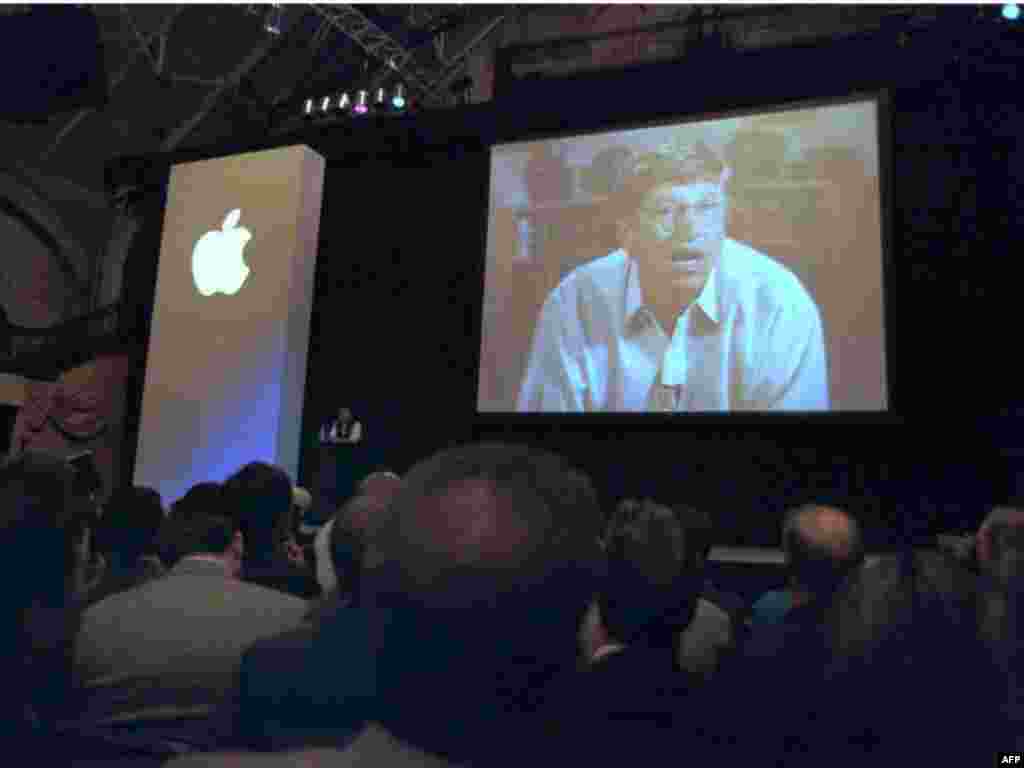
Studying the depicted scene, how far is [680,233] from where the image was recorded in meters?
5.22

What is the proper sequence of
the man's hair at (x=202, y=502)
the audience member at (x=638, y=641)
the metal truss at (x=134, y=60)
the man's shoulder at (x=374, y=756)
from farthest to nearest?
the metal truss at (x=134, y=60) < the man's hair at (x=202, y=502) < the audience member at (x=638, y=641) < the man's shoulder at (x=374, y=756)

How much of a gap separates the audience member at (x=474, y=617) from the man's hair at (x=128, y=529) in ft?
6.48

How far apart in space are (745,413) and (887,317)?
0.97m

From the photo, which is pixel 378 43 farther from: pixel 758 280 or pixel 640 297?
pixel 758 280

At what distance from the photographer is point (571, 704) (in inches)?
30.1

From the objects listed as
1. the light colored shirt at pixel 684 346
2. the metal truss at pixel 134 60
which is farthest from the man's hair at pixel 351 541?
the metal truss at pixel 134 60

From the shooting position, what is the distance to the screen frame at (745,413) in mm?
4707

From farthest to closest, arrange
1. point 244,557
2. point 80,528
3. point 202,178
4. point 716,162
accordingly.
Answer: point 202,178 < point 716,162 < point 244,557 < point 80,528

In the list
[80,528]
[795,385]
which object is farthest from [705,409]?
[80,528]

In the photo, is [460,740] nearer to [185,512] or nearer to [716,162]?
[185,512]

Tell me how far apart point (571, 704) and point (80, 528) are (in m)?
0.88

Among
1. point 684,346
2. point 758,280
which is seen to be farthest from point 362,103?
point 758,280

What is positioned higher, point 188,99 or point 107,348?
point 188,99

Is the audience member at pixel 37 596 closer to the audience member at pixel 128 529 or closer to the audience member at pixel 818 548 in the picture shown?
the audience member at pixel 128 529
